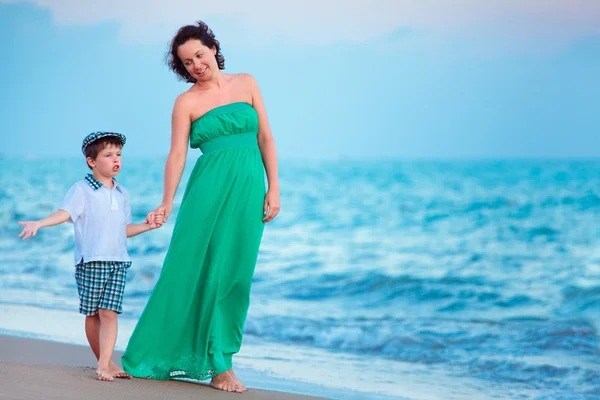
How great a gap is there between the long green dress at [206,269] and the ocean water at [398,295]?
0.72 m

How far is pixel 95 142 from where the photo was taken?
3420 mm

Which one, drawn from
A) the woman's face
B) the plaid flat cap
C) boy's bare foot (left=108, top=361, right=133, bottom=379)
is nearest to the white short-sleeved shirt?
the plaid flat cap

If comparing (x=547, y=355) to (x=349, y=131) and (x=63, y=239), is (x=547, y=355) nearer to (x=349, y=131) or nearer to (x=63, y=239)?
(x=63, y=239)

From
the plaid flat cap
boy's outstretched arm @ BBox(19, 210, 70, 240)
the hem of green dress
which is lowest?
the hem of green dress

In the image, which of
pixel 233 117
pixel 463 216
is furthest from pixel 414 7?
pixel 233 117

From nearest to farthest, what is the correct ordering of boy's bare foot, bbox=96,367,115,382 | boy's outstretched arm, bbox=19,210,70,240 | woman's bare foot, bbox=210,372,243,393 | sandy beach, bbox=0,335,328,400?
1. sandy beach, bbox=0,335,328,400
2. boy's outstretched arm, bbox=19,210,70,240
3. boy's bare foot, bbox=96,367,115,382
4. woman's bare foot, bbox=210,372,243,393

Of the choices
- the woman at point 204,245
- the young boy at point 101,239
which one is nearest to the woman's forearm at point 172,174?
the woman at point 204,245

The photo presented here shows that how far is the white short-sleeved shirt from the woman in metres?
0.20

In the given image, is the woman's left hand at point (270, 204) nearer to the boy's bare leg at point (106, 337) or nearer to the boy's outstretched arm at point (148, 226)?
the boy's outstretched arm at point (148, 226)

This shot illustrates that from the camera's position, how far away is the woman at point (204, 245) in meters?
3.48

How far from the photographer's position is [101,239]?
11.1 feet

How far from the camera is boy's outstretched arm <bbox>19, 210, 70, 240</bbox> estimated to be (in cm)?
309

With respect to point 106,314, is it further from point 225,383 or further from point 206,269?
point 225,383

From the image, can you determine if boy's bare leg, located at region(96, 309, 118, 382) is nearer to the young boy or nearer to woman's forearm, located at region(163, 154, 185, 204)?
the young boy
